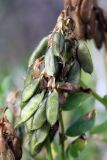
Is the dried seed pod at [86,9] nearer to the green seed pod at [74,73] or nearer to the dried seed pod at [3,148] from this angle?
the green seed pod at [74,73]

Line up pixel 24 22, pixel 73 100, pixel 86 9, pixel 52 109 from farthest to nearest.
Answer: pixel 24 22
pixel 86 9
pixel 73 100
pixel 52 109

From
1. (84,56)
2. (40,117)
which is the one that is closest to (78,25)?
(84,56)

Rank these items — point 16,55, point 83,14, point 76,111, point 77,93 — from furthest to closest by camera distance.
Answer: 1. point 16,55
2. point 76,111
3. point 83,14
4. point 77,93

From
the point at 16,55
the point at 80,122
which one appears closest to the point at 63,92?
the point at 80,122

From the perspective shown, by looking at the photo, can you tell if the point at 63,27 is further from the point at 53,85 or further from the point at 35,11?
the point at 35,11

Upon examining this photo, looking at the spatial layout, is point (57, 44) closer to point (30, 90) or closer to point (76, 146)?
point (30, 90)

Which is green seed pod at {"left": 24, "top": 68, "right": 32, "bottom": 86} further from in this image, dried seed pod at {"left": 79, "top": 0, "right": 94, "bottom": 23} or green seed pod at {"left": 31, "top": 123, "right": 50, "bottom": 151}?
dried seed pod at {"left": 79, "top": 0, "right": 94, "bottom": 23}

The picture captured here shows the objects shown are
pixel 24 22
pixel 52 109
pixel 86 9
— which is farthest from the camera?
pixel 24 22
